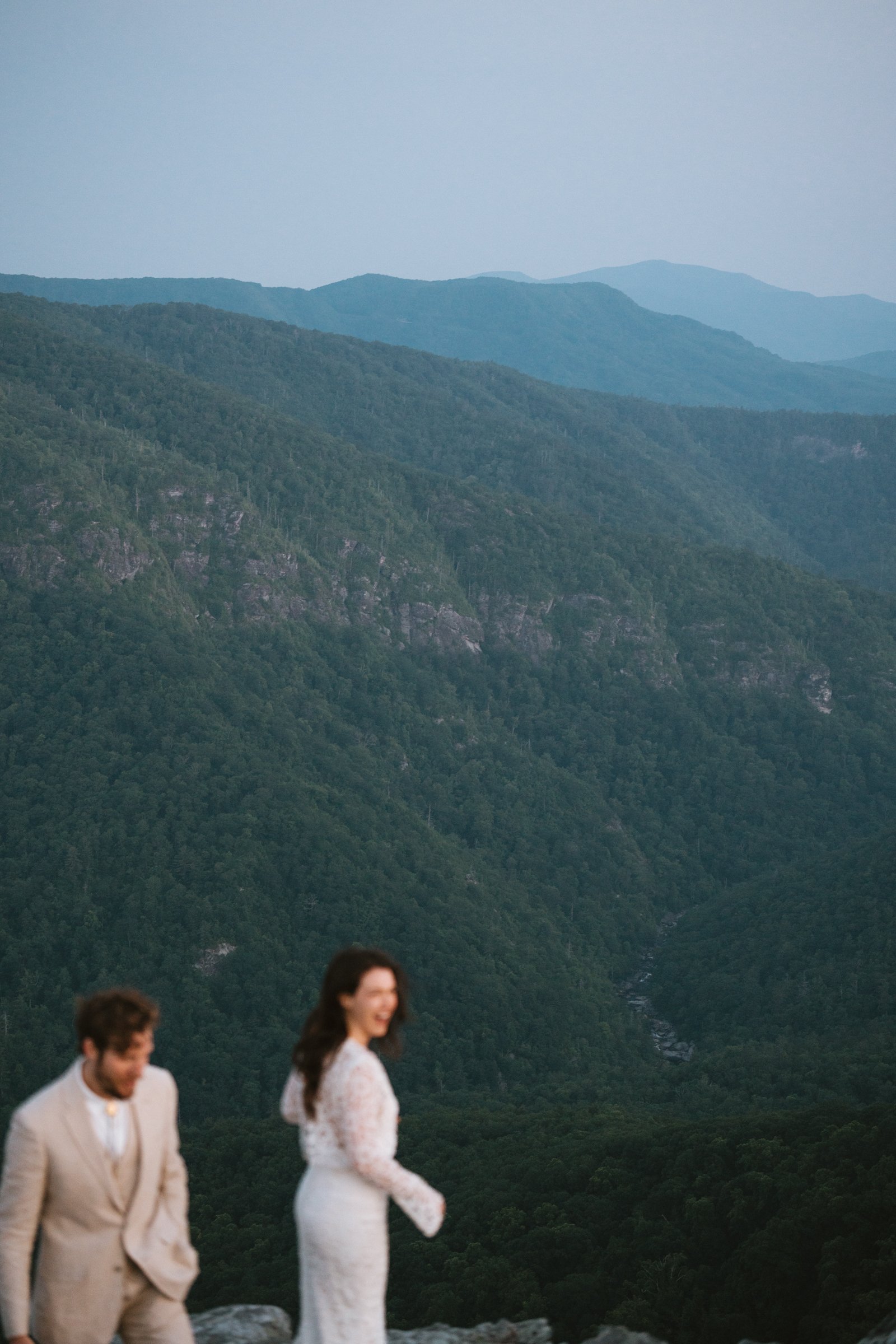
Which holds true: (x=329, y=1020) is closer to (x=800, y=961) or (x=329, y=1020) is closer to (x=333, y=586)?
(x=800, y=961)

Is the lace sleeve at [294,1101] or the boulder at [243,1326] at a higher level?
the lace sleeve at [294,1101]

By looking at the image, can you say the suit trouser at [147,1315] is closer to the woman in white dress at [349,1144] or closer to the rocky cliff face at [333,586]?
the woman in white dress at [349,1144]

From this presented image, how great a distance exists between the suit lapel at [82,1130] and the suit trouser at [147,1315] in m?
0.89

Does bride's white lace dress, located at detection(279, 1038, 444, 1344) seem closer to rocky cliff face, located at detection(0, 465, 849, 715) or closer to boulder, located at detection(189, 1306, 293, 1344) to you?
boulder, located at detection(189, 1306, 293, 1344)

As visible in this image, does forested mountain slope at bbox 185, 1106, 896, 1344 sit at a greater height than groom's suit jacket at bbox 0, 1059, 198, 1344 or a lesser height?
lesser

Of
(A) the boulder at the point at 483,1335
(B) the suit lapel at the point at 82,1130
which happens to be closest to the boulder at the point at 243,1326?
(A) the boulder at the point at 483,1335

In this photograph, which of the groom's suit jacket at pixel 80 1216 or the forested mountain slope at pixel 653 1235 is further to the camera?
the forested mountain slope at pixel 653 1235

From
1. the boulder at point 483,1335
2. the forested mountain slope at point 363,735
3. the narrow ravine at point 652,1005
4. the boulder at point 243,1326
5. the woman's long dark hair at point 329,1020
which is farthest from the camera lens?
the narrow ravine at point 652,1005

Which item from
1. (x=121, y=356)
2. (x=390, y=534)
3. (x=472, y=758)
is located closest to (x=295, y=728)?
(x=472, y=758)

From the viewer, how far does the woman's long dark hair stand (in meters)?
7.43

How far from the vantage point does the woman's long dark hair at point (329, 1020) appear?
292 inches

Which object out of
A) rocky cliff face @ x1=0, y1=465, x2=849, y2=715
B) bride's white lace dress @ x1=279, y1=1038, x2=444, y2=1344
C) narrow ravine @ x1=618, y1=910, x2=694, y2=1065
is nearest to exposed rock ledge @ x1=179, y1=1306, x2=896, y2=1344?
bride's white lace dress @ x1=279, y1=1038, x2=444, y2=1344

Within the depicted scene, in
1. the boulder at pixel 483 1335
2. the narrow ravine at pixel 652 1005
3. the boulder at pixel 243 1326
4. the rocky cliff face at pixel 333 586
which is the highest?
the rocky cliff face at pixel 333 586

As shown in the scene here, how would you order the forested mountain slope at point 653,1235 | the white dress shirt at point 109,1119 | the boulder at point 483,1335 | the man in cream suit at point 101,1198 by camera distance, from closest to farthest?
the man in cream suit at point 101,1198 → the white dress shirt at point 109,1119 → the boulder at point 483,1335 → the forested mountain slope at point 653,1235
